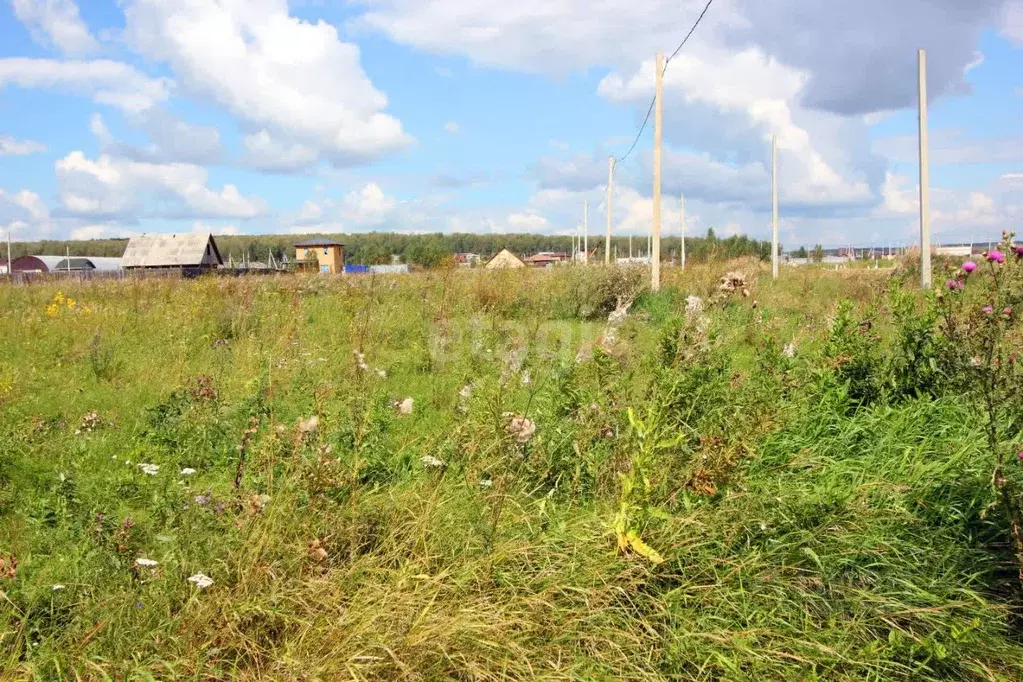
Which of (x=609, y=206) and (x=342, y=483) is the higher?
(x=609, y=206)

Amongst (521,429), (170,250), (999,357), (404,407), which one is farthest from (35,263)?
(999,357)

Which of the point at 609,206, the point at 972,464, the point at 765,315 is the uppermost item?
the point at 609,206

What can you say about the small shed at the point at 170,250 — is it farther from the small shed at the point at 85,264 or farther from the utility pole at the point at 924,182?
the utility pole at the point at 924,182

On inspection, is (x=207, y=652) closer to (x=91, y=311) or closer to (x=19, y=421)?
(x=19, y=421)

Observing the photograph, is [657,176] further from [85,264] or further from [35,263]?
[35,263]

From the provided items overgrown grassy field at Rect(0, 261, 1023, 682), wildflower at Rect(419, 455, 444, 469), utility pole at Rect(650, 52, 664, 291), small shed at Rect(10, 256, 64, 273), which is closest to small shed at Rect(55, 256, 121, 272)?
small shed at Rect(10, 256, 64, 273)

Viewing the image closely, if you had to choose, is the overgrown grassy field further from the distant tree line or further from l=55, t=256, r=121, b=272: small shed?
the distant tree line

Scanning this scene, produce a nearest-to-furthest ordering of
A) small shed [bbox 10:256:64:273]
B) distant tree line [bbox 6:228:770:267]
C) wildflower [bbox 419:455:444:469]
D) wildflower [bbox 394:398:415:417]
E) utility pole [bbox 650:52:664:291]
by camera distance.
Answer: wildflower [bbox 419:455:444:469] → wildflower [bbox 394:398:415:417] → utility pole [bbox 650:52:664:291] → small shed [bbox 10:256:64:273] → distant tree line [bbox 6:228:770:267]

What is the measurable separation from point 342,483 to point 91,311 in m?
8.23

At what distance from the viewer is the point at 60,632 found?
9.75ft

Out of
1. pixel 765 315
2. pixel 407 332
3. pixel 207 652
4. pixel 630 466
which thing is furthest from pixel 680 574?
pixel 407 332

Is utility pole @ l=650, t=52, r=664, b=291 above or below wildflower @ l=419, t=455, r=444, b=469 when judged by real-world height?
above

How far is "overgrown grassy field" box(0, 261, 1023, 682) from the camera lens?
280cm

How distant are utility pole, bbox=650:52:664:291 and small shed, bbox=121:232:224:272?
41.5m
